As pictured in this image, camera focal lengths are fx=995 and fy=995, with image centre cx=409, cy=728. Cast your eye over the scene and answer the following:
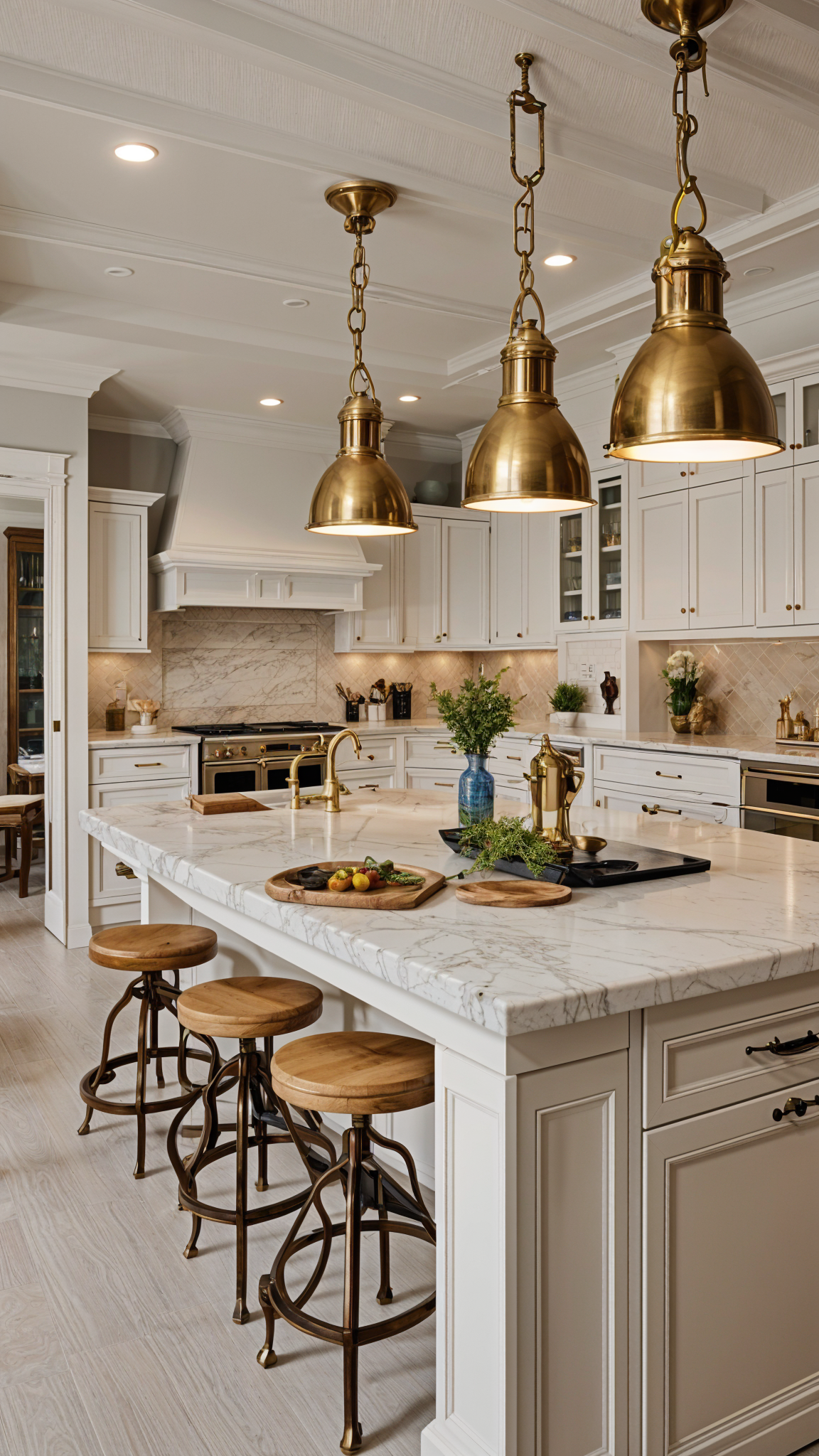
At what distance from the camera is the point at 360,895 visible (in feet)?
6.64

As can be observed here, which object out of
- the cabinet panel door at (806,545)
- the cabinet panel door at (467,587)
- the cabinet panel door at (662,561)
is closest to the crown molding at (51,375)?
the cabinet panel door at (467,587)

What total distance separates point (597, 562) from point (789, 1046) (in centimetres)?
405

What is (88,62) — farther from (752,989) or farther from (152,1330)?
(152,1330)

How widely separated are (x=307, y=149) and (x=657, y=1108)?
9.24ft

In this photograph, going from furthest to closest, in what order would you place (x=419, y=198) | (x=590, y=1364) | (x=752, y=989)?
1. (x=419, y=198)
2. (x=752, y=989)
3. (x=590, y=1364)

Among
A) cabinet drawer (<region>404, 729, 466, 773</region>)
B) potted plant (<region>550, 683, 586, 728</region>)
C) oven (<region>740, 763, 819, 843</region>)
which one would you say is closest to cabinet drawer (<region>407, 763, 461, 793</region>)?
cabinet drawer (<region>404, 729, 466, 773</region>)

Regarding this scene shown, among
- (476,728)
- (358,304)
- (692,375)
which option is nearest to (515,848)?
(476,728)

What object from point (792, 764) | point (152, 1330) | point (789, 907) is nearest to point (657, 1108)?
point (789, 907)

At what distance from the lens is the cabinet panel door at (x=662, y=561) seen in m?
4.88

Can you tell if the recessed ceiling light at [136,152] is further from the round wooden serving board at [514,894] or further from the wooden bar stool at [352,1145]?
the wooden bar stool at [352,1145]

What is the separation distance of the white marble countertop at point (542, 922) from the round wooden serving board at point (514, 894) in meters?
0.02

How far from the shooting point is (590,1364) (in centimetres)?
156

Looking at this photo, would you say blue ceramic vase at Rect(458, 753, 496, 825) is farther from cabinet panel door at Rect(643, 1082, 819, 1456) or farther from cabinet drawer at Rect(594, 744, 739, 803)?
cabinet drawer at Rect(594, 744, 739, 803)

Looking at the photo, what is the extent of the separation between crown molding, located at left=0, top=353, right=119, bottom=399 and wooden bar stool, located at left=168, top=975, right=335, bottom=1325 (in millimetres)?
3555
